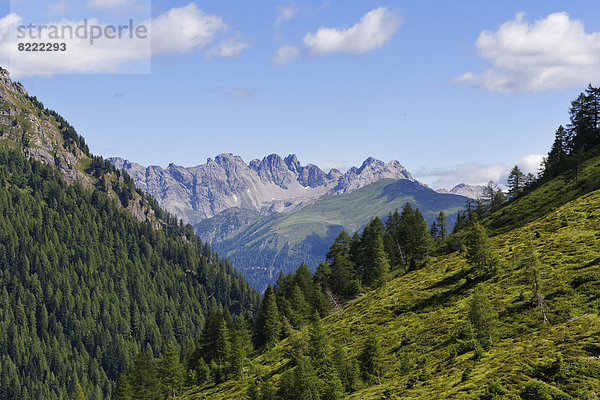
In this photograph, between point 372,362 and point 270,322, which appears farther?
point 270,322

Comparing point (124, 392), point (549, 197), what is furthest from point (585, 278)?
point (124, 392)

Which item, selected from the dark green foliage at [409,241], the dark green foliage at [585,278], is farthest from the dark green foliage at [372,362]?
the dark green foliage at [409,241]

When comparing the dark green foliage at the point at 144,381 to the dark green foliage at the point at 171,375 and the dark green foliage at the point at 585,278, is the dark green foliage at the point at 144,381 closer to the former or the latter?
the dark green foliage at the point at 171,375

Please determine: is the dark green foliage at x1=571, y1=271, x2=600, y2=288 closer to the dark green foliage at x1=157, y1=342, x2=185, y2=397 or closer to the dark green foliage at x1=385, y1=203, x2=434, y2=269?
the dark green foliage at x1=385, y1=203, x2=434, y2=269

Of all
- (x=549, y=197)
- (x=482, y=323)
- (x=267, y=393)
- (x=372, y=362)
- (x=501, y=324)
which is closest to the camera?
(x=482, y=323)

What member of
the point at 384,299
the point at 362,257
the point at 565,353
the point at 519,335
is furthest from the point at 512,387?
the point at 362,257

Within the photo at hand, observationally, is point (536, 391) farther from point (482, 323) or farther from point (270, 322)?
point (270, 322)

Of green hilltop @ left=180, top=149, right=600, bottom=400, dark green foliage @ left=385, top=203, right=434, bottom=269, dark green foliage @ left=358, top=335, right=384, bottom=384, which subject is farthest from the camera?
dark green foliage @ left=385, top=203, right=434, bottom=269

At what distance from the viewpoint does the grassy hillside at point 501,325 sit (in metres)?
40.7

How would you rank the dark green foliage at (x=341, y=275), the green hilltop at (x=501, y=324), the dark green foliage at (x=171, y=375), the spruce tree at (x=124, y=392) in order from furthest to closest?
the dark green foliage at (x=341, y=275), the dark green foliage at (x=171, y=375), the spruce tree at (x=124, y=392), the green hilltop at (x=501, y=324)

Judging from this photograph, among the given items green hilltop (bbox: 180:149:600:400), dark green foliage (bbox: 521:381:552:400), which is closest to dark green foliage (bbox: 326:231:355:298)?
green hilltop (bbox: 180:149:600:400)

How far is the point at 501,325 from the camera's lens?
60.2 metres

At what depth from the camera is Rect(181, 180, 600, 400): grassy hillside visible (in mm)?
40656

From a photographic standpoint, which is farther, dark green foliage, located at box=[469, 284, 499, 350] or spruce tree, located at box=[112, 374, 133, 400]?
spruce tree, located at box=[112, 374, 133, 400]
